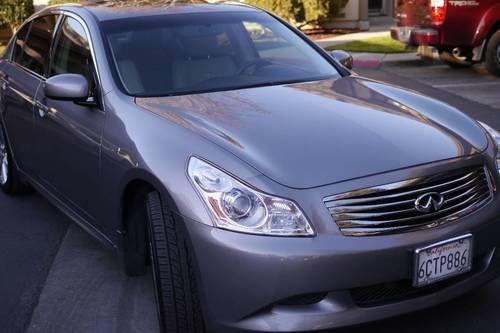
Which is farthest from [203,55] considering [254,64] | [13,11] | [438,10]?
[13,11]

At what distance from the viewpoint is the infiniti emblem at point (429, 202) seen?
324 centimetres

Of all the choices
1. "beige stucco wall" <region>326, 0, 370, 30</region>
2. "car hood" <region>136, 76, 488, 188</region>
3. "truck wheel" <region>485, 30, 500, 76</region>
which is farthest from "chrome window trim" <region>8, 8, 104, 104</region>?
"beige stucco wall" <region>326, 0, 370, 30</region>

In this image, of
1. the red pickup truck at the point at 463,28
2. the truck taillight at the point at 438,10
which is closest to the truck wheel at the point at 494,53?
the red pickup truck at the point at 463,28

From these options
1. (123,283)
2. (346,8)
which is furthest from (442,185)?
(346,8)

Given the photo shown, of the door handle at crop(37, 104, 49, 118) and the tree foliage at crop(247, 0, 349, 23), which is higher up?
the door handle at crop(37, 104, 49, 118)

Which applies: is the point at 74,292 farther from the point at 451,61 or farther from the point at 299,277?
the point at 451,61

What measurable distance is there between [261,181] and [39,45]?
2.96 metres

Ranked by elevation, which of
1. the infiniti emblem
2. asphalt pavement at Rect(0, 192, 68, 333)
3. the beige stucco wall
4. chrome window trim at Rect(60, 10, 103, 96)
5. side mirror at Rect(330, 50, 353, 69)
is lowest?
the beige stucco wall

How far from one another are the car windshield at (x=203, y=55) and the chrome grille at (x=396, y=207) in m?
1.46

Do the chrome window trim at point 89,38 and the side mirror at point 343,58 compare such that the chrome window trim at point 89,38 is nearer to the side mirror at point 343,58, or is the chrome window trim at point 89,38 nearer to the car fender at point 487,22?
the side mirror at point 343,58

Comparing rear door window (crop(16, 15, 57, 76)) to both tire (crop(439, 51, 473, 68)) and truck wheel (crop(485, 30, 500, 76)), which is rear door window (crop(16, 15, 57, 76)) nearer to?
truck wheel (crop(485, 30, 500, 76))

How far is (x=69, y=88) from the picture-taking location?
4.16 metres

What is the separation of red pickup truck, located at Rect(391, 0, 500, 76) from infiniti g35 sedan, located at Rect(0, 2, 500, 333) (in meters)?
7.35

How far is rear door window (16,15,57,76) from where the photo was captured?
530 centimetres
